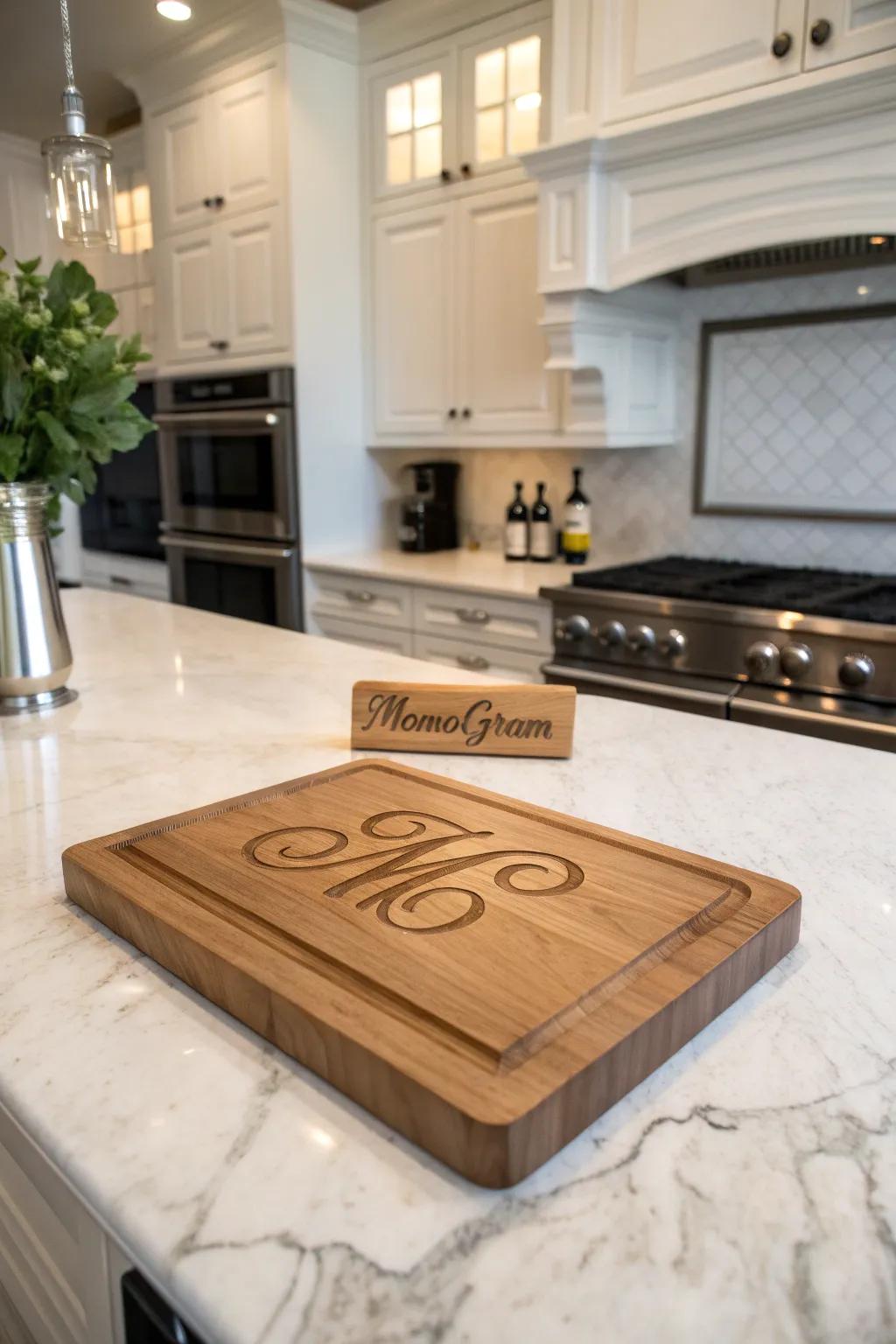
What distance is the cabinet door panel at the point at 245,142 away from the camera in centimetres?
311

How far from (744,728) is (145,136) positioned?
3458 mm

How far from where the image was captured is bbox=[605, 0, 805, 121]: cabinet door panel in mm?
1988

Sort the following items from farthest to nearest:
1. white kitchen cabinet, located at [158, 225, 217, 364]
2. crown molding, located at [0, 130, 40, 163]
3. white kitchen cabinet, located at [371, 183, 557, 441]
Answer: crown molding, located at [0, 130, 40, 163] < white kitchen cabinet, located at [158, 225, 217, 364] < white kitchen cabinet, located at [371, 183, 557, 441]

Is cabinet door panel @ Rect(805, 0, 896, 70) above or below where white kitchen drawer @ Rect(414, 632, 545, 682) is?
above

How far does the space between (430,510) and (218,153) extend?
1.38 metres

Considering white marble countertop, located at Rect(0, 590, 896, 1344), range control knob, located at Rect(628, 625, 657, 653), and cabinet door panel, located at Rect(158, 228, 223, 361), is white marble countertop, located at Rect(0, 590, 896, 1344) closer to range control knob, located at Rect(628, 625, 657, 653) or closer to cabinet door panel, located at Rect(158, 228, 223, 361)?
range control knob, located at Rect(628, 625, 657, 653)

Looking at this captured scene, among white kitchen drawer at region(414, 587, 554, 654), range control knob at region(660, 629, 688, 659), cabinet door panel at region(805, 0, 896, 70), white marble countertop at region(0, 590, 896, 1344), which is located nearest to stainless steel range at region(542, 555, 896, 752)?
range control knob at region(660, 629, 688, 659)

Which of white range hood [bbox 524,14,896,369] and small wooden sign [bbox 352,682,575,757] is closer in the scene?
small wooden sign [bbox 352,682,575,757]

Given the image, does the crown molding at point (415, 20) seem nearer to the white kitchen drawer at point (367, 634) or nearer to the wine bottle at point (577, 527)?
the wine bottle at point (577, 527)

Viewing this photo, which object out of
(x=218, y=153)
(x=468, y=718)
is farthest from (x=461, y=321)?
(x=468, y=718)

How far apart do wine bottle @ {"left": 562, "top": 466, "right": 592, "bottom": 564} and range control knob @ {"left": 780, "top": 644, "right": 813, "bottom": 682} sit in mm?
1031

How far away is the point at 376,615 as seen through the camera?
10.1 feet

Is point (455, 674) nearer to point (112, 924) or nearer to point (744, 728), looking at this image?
point (744, 728)

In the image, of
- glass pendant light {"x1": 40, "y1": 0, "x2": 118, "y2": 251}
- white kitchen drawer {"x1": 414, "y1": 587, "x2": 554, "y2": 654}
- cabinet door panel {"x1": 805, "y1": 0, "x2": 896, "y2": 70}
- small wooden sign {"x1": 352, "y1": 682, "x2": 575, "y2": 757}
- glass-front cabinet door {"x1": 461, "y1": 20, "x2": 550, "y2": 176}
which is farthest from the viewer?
glass-front cabinet door {"x1": 461, "y1": 20, "x2": 550, "y2": 176}
